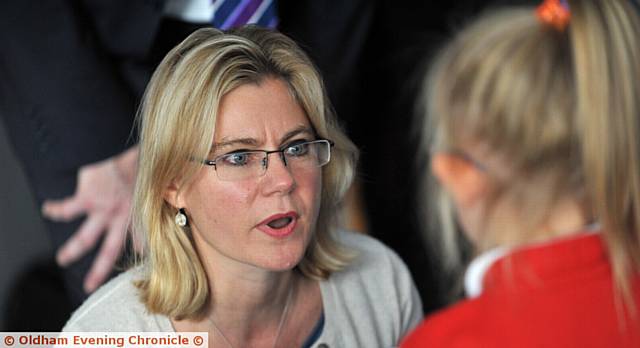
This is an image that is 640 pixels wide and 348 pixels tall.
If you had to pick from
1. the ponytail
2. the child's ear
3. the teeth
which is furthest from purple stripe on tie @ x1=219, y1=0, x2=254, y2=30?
the ponytail

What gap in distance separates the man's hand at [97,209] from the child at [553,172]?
4.15ft

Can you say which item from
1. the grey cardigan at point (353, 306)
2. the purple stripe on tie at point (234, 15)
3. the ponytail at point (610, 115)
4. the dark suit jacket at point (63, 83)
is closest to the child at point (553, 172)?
the ponytail at point (610, 115)

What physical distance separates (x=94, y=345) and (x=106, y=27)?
0.98m

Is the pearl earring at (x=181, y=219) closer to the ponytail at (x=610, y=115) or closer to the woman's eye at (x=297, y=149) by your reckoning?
the woman's eye at (x=297, y=149)

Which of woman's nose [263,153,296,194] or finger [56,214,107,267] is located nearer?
woman's nose [263,153,296,194]

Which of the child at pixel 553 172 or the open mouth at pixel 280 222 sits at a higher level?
the child at pixel 553 172

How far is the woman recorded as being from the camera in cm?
163

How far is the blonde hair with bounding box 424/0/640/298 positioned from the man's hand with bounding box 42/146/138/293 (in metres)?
1.28

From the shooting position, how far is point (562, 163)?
116cm

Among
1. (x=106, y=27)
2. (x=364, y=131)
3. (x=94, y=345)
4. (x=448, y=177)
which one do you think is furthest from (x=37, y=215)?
(x=448, y=177)

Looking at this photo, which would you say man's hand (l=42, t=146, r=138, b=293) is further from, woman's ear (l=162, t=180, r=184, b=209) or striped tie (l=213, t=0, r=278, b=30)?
woman's ear (l=162, t=180, r=184, b=209)

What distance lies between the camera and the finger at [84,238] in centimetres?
231

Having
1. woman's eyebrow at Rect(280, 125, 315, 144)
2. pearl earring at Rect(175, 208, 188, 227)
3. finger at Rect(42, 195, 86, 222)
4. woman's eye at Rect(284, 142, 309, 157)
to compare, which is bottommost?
finger at Rect(42, 195, 86, 222)

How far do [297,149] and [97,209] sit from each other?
0.80m
